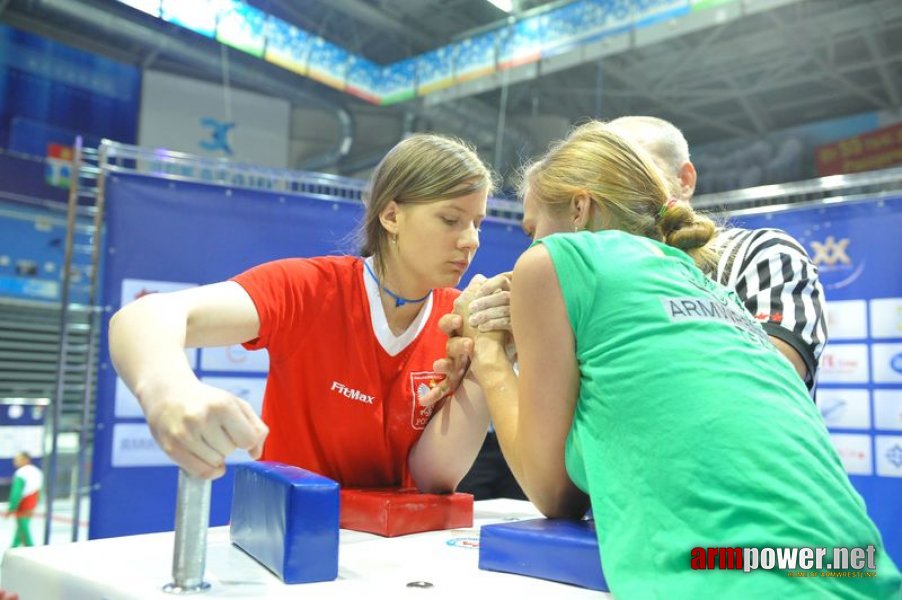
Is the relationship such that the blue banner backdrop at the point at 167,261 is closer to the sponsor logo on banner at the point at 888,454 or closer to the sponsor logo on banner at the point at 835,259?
the sponsor logo on banner at the point at 835,259

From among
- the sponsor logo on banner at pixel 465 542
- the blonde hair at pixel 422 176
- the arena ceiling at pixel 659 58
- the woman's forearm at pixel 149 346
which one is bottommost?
the sponsor logo on banner at pixel 465 542

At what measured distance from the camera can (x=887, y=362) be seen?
10.4 feet

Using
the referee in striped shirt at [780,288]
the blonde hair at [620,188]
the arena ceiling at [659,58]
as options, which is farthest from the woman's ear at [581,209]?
the arena ceiling at [659,58]

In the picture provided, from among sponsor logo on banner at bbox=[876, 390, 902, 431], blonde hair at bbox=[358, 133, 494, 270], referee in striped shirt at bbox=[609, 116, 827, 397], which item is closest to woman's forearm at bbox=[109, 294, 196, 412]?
blonde hair at bbox=[358, 133, 494, 270]

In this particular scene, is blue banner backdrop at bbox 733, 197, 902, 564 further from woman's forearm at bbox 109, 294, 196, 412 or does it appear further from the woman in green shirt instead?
woman's forearm at bbox 109, 294, 196, 412

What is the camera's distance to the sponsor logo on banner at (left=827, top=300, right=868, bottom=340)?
10.6 ft

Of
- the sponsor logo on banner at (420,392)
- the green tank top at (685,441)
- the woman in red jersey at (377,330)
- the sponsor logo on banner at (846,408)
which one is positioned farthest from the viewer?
the sponsor logo on banner at (846,408)

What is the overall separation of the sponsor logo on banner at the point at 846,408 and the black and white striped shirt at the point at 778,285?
A: 6.91 ft

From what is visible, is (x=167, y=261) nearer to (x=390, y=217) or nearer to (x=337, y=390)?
(x=390, y=217)

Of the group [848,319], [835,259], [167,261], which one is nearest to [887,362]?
[848,319]

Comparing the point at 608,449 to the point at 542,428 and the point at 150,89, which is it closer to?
the point at 542,428

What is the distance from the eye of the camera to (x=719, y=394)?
2.28 feet

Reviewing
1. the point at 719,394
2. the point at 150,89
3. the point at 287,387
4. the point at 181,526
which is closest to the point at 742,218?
the point at 287,387

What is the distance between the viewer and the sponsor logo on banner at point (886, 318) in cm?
315
